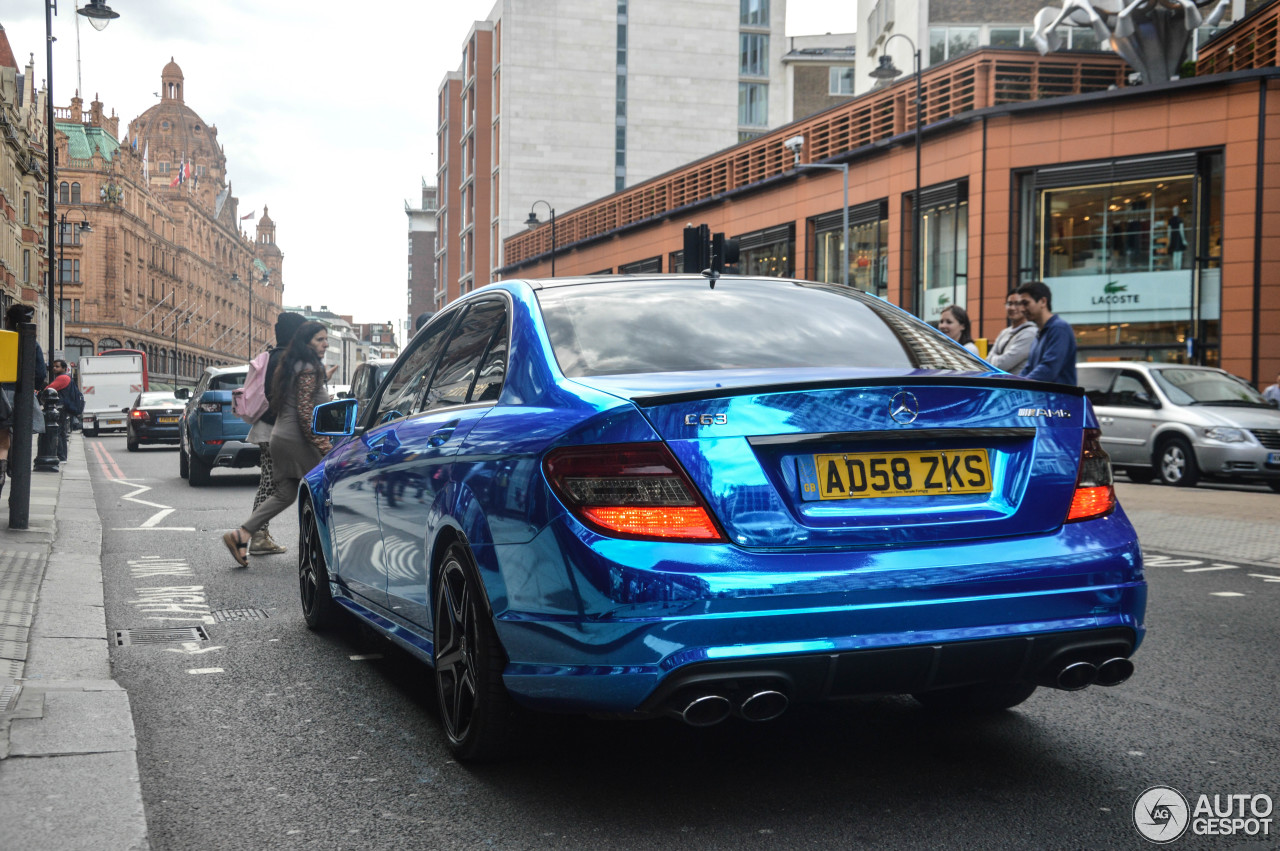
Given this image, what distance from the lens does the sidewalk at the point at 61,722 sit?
3338 millimetres

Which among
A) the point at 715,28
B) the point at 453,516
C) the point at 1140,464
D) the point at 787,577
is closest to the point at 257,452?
the point at 1140,464

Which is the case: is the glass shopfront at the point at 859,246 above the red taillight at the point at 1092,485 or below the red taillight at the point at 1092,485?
above

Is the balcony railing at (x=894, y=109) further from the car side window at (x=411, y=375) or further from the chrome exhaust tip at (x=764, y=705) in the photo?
the chrome exhaust tip at (x=764, y=705)

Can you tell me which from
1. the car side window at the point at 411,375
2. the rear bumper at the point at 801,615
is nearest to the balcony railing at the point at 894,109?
the car side window at the point at 411,375

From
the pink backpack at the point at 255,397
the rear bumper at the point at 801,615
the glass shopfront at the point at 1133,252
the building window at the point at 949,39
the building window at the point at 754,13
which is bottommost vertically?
the rear bumper at the point at 801,615

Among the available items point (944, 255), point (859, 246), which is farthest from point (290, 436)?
point (859, 246)

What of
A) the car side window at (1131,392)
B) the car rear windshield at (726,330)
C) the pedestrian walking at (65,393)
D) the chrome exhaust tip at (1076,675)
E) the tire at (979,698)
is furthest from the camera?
the pedestrian walking at (65,393)

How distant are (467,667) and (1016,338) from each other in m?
6.69

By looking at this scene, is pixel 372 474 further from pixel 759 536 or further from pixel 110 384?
pixel 110 384

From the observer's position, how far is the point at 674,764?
3975 millimetres

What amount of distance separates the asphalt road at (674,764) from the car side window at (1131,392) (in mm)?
13370

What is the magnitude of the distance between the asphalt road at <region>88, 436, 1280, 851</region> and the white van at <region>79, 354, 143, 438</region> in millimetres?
46909

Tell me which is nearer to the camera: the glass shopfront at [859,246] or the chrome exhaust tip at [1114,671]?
the chrome exhaust tip at [1114,671]

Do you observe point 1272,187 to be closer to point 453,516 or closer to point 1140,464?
point 1140,464
